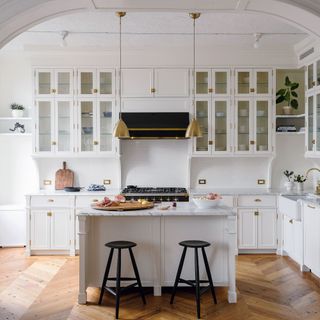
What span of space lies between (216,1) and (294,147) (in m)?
3.80

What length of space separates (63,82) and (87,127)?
72 cm

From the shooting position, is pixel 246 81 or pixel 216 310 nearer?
pixel 216 310

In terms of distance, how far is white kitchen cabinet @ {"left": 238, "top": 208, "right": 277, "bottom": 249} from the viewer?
5.69 meters

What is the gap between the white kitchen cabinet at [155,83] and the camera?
5.89 m

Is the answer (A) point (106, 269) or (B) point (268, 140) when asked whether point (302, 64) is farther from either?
(A) point (106, 269)

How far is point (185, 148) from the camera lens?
245 inches

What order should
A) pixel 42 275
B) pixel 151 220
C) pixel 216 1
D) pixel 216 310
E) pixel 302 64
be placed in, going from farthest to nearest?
1. pixel 302 64
2. pixel 42 275
3. pixel 151 220
4. pixel 216 310
5. pixel 216 1

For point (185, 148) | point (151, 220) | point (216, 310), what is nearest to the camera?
point (216, 310)

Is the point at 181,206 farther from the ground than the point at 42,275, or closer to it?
farther from the ground

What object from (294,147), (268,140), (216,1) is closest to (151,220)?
(216,1)

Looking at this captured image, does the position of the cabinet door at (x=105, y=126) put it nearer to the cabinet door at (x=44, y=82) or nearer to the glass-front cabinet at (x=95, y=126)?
the glass-front cabinet at (x=95, y=126)

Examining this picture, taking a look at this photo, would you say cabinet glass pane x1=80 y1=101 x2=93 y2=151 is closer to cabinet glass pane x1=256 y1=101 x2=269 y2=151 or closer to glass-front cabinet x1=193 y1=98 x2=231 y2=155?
glass-front cabinet x1=193 y1=98 x2=231 y2=155

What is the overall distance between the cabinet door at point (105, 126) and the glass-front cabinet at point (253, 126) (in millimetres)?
1814

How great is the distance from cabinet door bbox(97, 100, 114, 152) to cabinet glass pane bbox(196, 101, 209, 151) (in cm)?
124
